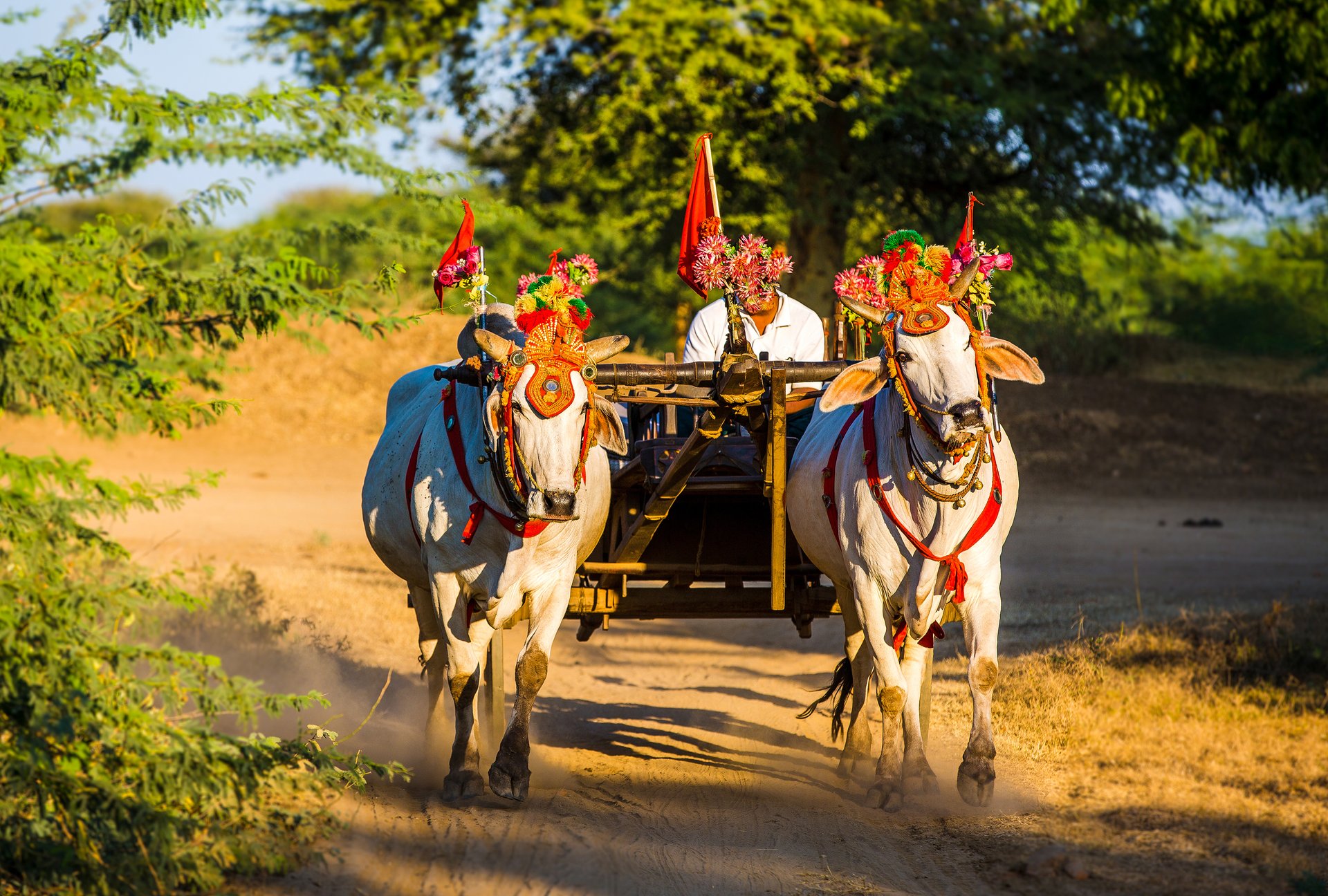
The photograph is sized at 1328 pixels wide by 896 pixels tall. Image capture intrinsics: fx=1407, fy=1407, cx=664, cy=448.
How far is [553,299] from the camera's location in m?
5.88

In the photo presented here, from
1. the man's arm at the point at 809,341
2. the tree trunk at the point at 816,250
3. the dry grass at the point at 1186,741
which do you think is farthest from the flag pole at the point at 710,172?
the tree trunk at the point at 816,250

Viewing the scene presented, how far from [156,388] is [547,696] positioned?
3.49 meters

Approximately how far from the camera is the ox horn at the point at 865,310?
578 centimetres

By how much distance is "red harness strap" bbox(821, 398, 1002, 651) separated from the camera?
5.84m

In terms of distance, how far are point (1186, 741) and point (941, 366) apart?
9.58ft

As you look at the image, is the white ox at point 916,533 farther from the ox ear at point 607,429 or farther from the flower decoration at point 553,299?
the flower decoration at point 553,299

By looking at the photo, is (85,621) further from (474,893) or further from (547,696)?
(547,696)

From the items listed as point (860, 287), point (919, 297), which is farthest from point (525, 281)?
point (919, 297)

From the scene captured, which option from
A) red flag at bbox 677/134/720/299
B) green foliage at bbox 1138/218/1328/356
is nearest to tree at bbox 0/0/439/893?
red flag at bbox 677/134/720/299

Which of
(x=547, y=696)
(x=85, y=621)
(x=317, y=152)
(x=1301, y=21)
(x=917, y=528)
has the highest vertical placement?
(x=1301, y=21)

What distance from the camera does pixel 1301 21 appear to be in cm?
959

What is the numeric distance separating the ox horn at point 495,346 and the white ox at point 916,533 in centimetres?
129

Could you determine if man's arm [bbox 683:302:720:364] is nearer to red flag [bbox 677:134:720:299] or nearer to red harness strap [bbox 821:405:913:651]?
red flag [bbox 677:134:720:299]

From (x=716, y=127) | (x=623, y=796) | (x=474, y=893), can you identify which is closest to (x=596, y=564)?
(x=623, y=796)
